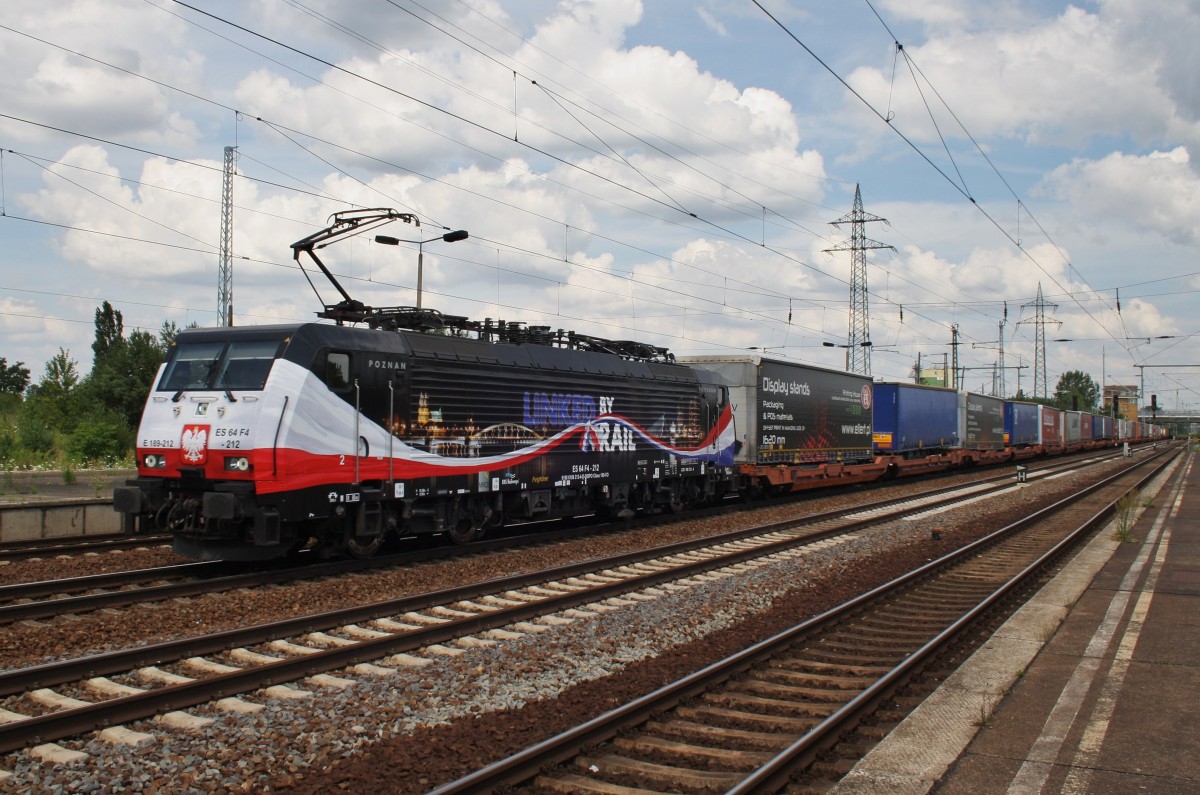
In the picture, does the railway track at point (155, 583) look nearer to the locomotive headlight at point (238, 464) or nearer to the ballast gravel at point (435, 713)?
the ballast gravel at point (435, 713)

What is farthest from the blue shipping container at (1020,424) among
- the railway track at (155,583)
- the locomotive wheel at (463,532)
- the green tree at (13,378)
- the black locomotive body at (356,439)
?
the green tree at (13,378)

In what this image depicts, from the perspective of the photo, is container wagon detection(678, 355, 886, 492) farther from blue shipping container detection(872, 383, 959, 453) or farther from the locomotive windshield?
the locomotive windshield

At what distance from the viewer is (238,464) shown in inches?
435

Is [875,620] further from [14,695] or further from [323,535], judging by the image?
[14,695]

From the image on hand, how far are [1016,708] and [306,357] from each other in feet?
28.7

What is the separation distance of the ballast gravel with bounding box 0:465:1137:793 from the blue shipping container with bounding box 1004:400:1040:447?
41.3 metres

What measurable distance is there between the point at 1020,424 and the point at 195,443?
47642 millimetres

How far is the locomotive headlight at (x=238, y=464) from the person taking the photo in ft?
36.1

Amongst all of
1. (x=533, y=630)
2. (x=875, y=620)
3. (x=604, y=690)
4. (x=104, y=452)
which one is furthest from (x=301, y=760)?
(x=104, y=452)

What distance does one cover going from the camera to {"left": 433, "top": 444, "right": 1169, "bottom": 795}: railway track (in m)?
5.41

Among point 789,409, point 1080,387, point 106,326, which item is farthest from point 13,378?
point 1080,387

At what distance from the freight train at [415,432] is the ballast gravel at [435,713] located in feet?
5.18

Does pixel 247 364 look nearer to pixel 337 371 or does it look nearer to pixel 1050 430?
pixel 337 371

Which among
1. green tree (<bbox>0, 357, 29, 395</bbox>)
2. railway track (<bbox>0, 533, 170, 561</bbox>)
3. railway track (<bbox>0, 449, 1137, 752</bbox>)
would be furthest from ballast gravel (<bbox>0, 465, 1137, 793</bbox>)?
green tree (<bbox>0, 357, 29, 395</bbox>)
